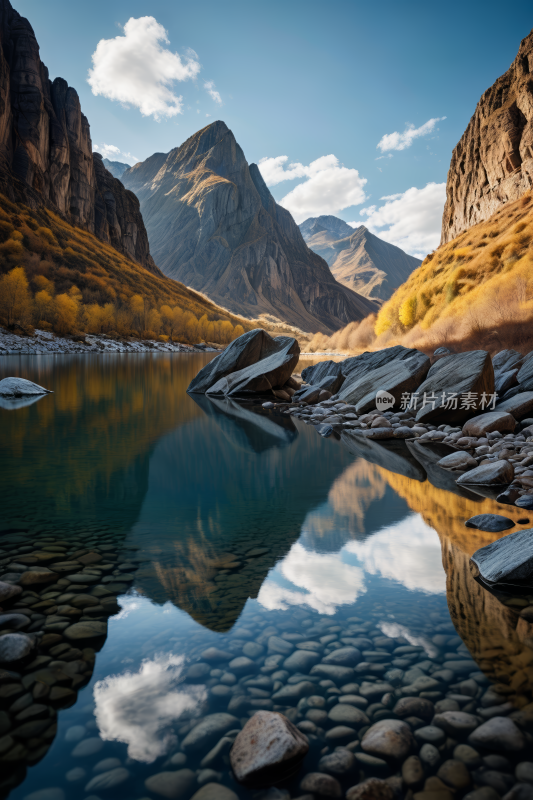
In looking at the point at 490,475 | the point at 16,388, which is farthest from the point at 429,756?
the point at 16,388

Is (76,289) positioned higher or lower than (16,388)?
higher

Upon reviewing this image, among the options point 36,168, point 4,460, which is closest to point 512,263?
point 4,460

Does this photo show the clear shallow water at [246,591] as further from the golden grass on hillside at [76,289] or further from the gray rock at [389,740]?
the golden grass on hillside at [76,289]

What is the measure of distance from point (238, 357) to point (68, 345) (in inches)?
1481

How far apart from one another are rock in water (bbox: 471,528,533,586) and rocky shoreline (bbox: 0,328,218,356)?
45.7 metres

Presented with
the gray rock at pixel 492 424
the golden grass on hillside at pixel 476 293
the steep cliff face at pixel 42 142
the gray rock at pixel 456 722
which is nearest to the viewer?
the gray rock at pixel 456 722

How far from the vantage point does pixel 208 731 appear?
2381 mm

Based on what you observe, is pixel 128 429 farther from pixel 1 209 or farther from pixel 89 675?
pixel 1 209

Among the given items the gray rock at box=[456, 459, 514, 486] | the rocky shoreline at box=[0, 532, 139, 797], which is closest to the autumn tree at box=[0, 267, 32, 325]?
the rocky shoreline at box=[0, 532, 139, 797]

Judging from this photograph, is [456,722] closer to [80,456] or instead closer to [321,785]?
[321,785]

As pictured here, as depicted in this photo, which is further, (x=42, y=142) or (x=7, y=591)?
(x=42, y=142)

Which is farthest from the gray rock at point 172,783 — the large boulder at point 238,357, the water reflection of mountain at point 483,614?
the large boulder at point 238,357

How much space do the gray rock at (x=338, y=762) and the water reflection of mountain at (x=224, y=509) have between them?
1285mm

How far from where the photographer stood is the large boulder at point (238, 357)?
20.9m
